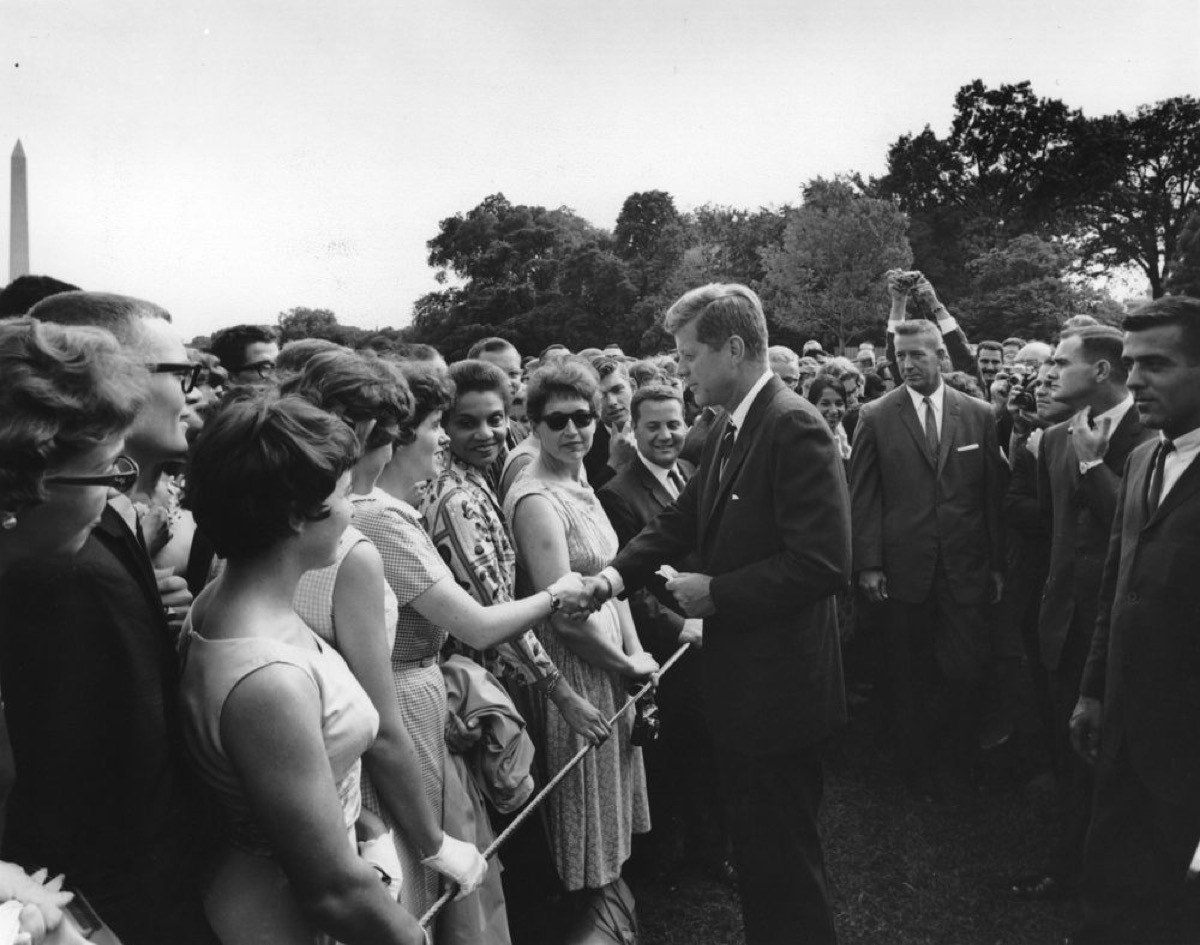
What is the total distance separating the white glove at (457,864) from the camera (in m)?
2.40

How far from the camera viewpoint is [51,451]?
4.91 feet

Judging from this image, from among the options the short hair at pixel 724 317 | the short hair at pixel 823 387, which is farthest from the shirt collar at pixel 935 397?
the short hair at pixel 724 317

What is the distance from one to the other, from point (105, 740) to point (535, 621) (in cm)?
173

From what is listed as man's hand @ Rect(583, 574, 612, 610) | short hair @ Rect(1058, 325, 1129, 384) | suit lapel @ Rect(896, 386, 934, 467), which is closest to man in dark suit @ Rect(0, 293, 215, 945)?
man's hand @ Rect(583, 574, 612, 610)

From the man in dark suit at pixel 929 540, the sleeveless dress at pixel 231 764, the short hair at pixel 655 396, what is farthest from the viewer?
the man in dark suit at pixel 929 540

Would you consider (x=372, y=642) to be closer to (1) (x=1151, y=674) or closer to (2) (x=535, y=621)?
(2) (x=535, y=621)

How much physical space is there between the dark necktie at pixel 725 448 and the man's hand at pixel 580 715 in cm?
102

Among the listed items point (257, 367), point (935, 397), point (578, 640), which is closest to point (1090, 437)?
point (935, 397)

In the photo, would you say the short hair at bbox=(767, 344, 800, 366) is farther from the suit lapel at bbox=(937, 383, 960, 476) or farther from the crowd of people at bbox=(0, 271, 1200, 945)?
the suit lapel at bbox=(937, 383, 960, 476)

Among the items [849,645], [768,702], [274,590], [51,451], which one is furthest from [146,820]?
[849,645]

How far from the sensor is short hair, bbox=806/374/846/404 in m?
7.34

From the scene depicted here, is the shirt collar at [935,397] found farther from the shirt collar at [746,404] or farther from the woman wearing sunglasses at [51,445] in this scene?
the woman wearing sunglasses at [51,445]

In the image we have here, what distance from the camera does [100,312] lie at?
2.47m

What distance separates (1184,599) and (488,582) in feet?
8.19
